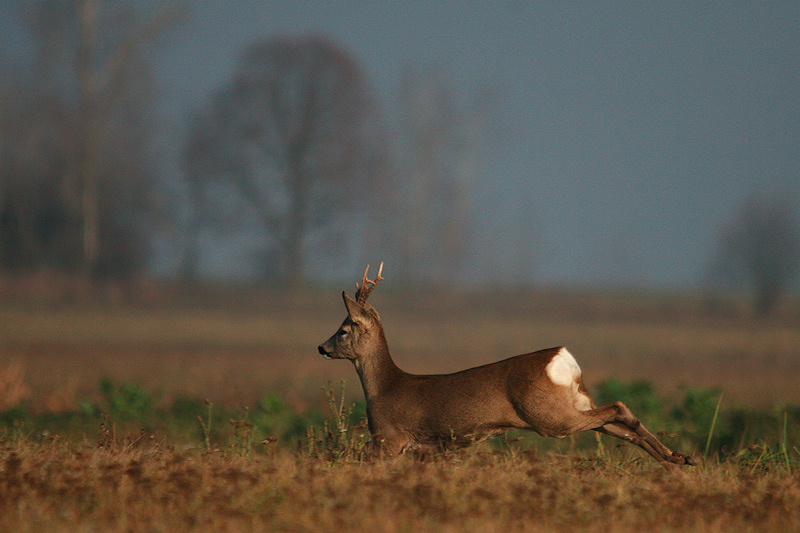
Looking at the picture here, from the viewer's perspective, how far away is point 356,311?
6.77 meters

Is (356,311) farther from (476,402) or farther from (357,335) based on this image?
(476,402)

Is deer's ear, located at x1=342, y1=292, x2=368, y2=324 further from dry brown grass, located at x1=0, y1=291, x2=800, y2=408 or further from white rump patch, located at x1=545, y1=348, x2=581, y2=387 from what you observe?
dry brown grass, located at x1=0, y1=291, x2=800, y2=408

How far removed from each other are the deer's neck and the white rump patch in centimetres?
129

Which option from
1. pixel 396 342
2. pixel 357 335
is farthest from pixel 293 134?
pixel 357 335

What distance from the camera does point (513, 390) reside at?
20.2 feet

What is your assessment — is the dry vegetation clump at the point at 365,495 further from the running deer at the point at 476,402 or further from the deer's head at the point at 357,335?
the deer's head at the point at 357,335

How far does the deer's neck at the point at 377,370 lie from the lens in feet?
22.2

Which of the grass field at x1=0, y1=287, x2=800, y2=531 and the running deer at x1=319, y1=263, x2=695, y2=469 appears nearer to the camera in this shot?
the grass field at x1=0, y1=287, x2=800, y2=531

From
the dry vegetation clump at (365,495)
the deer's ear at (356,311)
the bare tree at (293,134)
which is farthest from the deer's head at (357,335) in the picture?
the bare tree at (293,134)

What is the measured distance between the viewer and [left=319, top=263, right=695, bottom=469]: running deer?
6.11m

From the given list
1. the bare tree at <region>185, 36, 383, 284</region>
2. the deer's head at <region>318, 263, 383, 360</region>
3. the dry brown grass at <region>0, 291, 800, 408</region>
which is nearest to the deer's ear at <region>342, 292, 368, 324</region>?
the deer's head at <region>318, 263, 383, 360</region>

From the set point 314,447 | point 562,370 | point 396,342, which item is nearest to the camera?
point 562,370

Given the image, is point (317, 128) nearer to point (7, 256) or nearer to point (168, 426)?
point (7, 256)

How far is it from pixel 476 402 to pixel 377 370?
37.4 inches
